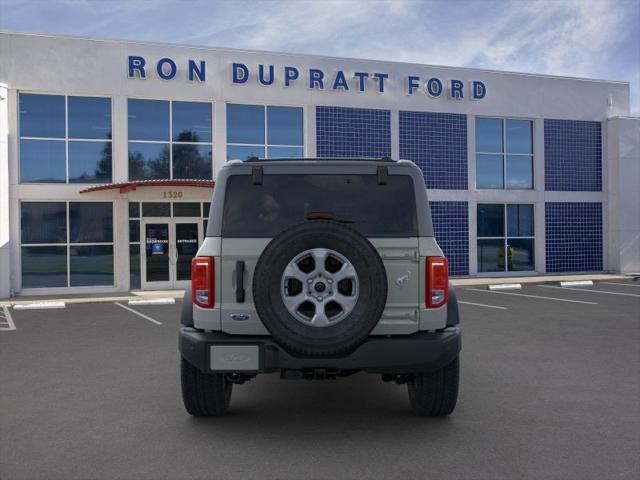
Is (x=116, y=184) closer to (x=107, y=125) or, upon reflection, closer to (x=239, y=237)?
(x=107, y=125)

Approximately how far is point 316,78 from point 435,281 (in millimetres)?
16129

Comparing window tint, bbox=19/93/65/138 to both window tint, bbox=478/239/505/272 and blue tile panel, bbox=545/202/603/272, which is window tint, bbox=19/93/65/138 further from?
blue tile panel, bbox=545/202/603/272

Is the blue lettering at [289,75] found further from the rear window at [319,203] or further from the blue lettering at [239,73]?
the rear window at [319,203]

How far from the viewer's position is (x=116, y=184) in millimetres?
16719

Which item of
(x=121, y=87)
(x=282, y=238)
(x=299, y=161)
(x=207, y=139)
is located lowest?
(x=282, y=238)

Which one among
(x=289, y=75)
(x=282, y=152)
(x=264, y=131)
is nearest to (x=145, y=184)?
(x=264, y=131)

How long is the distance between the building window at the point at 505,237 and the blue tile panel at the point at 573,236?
2.32 feet

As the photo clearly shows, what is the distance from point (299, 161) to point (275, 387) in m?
2.57

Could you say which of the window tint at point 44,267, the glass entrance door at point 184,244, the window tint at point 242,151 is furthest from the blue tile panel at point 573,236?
the window tint at point 44,267

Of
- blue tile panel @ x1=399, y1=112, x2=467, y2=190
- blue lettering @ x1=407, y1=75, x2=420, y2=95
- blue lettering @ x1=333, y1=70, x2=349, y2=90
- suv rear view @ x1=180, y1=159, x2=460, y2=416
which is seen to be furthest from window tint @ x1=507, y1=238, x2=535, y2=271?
suv rear view @ x1=180, y1=159, x2=460, y2=416

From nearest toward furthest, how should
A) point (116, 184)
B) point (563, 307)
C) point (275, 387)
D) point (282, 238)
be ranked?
point (282, 238)
point (275, 387)
point (563, 307)
point (116, 184)

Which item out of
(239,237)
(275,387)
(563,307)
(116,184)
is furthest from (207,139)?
(239,237)

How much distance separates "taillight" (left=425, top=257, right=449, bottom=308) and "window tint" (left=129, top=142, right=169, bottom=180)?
15.1 m

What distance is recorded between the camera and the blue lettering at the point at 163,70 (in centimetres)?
1803
